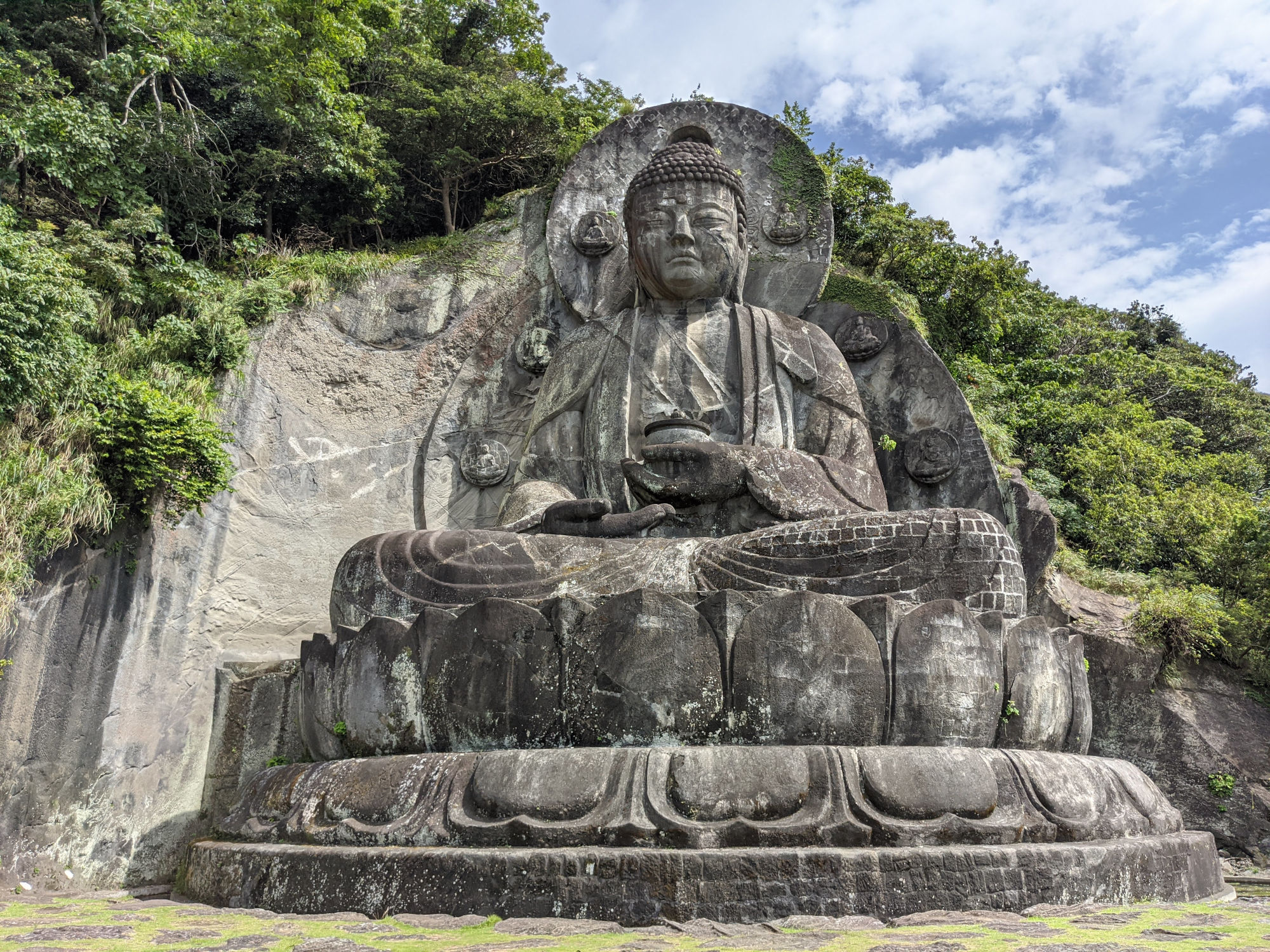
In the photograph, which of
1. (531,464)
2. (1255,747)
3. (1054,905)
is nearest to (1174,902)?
(1054,905)

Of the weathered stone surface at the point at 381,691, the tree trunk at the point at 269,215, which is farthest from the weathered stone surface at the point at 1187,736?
the tree trunk at the point at 269,215

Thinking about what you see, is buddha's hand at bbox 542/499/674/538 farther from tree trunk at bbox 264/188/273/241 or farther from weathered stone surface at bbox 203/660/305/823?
tree trunk at bbox 264/188/273/241

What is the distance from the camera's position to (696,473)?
5.92 m

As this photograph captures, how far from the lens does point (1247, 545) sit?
302 inches

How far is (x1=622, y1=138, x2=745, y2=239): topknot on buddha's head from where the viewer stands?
7.10 m

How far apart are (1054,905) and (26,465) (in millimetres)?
5721

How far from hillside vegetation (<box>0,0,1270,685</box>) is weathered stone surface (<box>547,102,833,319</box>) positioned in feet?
1.39

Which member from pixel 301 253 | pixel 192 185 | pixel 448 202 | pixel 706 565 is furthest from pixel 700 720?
pixel 448 202

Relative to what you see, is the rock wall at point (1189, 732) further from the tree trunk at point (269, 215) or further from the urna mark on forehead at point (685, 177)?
the tree trunk at point (269, 215)

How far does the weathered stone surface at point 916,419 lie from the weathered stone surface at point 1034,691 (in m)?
2.06

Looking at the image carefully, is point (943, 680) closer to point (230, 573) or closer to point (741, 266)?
point (741, 266)

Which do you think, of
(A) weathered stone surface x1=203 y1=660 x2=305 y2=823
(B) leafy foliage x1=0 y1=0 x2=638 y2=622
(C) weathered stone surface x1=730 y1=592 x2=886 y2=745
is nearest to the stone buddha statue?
(C) weathered stone surface x1=730 y1=592 x2=886 y2=745

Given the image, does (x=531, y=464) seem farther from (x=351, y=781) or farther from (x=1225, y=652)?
(x=1225, y=652)

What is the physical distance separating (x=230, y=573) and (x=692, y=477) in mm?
3205
